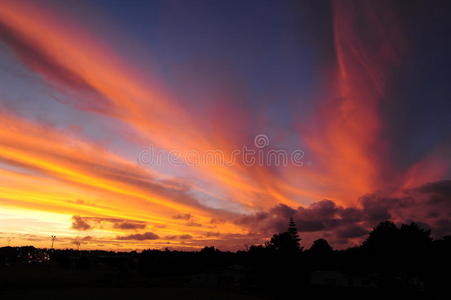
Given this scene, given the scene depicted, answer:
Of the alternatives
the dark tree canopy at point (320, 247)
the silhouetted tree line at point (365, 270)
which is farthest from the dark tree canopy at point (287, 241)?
the dark tree canopy at point (320, 247)

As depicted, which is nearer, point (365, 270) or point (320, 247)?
point (365, 270)

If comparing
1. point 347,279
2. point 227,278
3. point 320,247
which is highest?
point 320,247

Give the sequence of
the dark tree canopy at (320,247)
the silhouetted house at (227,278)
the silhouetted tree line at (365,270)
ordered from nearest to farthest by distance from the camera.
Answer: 1. the silhouetted tree line at (365,270)
2. the silhouetted house at (227,278)
3. the dark tree canopy at (320,247)

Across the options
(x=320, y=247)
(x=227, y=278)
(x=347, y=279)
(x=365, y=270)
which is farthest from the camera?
(x=320, y=247)

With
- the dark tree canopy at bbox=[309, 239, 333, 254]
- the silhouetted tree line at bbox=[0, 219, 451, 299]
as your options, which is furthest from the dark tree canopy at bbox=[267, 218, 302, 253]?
the dark tree canopy at bbox=[309, 239, 333, 254]

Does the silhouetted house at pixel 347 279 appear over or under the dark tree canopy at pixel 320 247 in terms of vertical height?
under

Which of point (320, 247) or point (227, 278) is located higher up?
point (320, 247)

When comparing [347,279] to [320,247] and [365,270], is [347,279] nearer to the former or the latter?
[365,270]

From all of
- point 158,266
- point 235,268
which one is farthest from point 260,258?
point 158,266

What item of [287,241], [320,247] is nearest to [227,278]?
[287,241]

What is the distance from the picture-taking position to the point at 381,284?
60.2 metres

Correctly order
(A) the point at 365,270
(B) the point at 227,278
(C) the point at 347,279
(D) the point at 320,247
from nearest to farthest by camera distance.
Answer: (C) the point at 347,279 < (A) the point at 365,270 < (B) the point at 227,278 < (D) the point at 320,247

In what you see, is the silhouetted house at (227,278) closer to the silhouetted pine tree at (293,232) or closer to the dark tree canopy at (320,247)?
the silhouetted pine tree at (293,232)

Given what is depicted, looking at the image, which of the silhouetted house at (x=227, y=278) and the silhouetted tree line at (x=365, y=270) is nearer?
the silhouetted tree line at (x=365, y=270)
